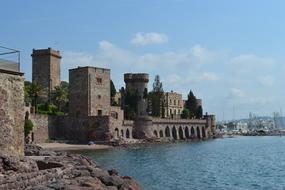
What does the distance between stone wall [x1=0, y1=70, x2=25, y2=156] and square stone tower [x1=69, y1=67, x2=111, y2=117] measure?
4534 cm

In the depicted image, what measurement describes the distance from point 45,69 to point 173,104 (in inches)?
1558

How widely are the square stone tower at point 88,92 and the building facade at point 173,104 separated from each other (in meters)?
35.8

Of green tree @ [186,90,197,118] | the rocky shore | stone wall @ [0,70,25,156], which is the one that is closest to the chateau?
green tree @ [186,90,197,118]

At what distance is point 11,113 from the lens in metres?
18.3

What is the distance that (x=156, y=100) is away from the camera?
293 feet

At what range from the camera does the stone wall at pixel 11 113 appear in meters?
17.9

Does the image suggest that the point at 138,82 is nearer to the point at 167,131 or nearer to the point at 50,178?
the point at 167,131

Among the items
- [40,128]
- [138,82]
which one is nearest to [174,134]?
[138,82]

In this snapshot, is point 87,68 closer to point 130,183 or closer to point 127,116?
point 127,116

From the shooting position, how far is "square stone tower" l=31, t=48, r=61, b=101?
74.7m

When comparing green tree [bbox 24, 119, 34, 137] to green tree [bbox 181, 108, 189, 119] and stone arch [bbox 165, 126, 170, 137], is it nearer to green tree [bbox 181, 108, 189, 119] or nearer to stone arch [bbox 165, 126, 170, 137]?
stone arch [bbox 165, 126, 170, 137]

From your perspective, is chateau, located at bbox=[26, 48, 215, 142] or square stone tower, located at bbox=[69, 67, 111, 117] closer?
chateau, located at bbox=[26, 48, 215, 142]

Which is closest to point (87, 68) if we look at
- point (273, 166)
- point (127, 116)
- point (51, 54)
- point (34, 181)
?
point (51, 54)

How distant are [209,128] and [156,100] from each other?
2105 centimetres
